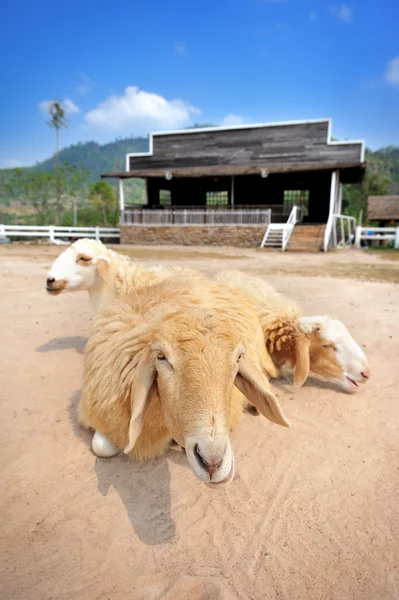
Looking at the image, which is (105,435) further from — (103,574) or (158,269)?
(158,269)

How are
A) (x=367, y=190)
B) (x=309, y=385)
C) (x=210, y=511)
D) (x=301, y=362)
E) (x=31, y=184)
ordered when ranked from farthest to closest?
(x=367, y=190)
(x=31, y=184)
(x=309, y=385)
(x=301, y=362)
(x=210, y=511)

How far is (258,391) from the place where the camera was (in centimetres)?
191

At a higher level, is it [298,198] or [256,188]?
[256,188]

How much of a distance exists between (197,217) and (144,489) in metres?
22.0

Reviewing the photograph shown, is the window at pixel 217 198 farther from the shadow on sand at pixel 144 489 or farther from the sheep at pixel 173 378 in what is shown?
the shadow on sand at pixel 144 489

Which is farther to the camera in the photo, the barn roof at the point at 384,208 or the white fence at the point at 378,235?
the barn roof at the point at 384,208

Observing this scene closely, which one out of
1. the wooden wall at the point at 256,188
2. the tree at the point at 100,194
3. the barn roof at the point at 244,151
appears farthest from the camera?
the tree at the point at 100,194

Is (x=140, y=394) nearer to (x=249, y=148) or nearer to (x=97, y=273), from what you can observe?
(x=97, y=273)

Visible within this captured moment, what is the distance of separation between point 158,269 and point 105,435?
242cm

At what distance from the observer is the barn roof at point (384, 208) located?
26.2 meters

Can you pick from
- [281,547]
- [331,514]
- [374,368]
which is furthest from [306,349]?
[281,547]

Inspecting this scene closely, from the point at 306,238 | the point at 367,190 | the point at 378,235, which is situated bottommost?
the point at 306,238

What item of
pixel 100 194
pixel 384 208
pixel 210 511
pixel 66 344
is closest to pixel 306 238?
pixel 384 208

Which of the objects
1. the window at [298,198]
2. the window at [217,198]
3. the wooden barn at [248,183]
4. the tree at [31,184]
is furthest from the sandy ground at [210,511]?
the tree at [31,184]
